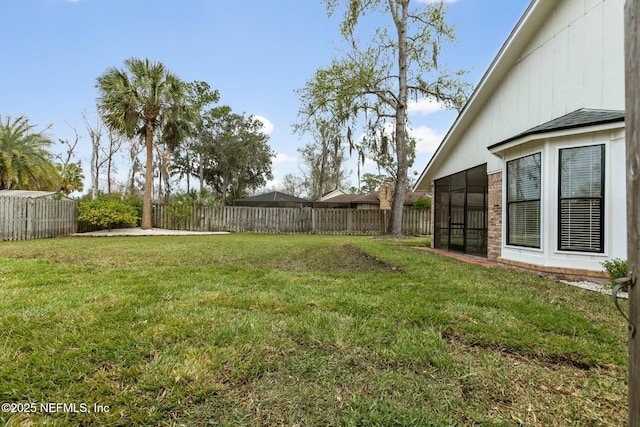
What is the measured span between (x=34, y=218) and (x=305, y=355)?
1377cm

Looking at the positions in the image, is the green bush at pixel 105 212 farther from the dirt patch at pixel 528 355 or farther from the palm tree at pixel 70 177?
the dirt patch at pixel 528 355

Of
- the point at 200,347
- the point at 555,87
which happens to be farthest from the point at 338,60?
the point at 200,347

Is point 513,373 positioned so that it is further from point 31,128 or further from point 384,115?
point 31,128

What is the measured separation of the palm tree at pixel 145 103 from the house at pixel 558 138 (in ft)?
44.0

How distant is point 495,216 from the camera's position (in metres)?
6.84

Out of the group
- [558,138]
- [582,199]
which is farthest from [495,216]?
[558,138]

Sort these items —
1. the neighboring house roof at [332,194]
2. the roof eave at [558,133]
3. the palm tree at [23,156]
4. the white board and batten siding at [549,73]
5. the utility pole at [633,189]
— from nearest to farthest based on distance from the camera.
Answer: the utility pole at [633,189] < the roof eave at [558,133] < the white board and batten siding at [549,73] < the palm tree at [23,156] < the neighboring house roof at [332,194]

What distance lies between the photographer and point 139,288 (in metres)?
3.60

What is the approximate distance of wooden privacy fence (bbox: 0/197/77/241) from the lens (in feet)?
33.6

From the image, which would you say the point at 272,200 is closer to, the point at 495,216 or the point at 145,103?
the point at 145,103

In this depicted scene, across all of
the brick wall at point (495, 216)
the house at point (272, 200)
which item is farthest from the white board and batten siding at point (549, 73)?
the house at point (272, 200)

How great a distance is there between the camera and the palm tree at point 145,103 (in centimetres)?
1379

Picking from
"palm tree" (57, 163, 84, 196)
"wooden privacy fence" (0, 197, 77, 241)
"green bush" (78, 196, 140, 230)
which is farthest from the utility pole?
"palm tree" (57, 163, 84, 196)

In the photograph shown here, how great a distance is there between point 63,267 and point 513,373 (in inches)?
243
